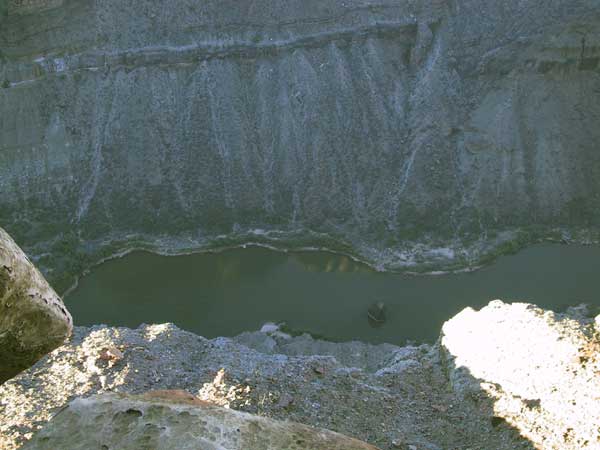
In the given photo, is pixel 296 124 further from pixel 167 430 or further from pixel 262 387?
pixel 167 430

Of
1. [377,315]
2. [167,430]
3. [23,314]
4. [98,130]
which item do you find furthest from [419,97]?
[23,314]

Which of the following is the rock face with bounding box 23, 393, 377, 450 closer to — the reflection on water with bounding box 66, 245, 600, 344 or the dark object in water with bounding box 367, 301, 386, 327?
the reflection on water with bounding box 66, 245, 600, 344

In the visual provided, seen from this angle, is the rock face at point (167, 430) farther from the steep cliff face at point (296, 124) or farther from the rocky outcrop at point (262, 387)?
the steep cliff face at point (296, 124)

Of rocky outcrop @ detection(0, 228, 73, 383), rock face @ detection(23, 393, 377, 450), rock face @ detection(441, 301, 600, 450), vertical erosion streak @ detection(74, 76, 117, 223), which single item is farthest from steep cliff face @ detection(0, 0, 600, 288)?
rocky outcrop @ detection(0, 228, 73, 383)

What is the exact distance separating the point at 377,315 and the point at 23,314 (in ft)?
49.3

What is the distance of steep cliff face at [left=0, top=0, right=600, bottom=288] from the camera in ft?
70.2

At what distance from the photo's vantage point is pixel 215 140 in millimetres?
22781

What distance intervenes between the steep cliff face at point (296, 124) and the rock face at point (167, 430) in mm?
15538

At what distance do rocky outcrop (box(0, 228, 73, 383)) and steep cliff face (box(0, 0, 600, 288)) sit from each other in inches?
637

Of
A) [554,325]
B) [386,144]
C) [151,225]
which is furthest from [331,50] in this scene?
[554,325]

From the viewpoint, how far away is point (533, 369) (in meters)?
10.7

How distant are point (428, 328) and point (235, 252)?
7.38 m

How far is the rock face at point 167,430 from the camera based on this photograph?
5059 millimetres

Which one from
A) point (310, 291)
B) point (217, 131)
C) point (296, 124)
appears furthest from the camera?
point (296, 124)
